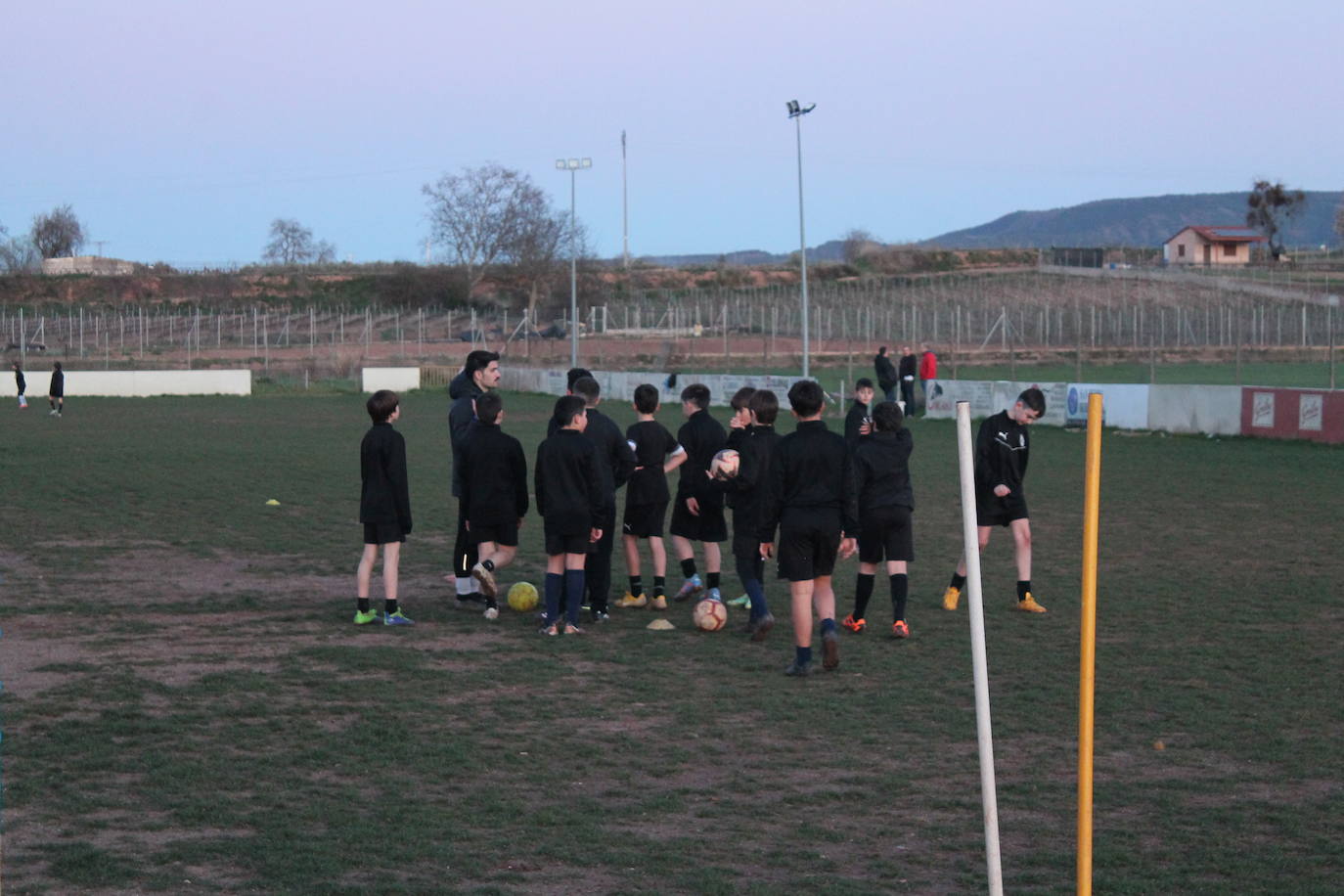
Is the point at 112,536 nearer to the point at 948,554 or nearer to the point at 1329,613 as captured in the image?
the point at 948,554

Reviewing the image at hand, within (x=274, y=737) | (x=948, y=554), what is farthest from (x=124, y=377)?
(x=274, y=737)

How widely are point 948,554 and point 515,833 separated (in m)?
8.39

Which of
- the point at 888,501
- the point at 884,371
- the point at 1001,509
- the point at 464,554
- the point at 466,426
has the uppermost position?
the point at 884,371

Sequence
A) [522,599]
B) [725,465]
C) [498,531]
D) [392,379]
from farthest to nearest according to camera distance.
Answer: [392,379], [522,599], [498,531], [725,465]

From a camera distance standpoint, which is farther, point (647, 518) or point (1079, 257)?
point (1079, 257)

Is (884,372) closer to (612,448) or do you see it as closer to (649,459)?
(649,459)

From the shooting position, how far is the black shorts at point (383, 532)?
10039 mm

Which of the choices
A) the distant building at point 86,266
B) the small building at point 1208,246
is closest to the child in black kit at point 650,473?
the distant building at point 86,266

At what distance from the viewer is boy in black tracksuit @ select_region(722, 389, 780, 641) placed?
9.30 meters

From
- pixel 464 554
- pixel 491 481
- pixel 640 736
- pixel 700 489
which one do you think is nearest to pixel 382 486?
pixel 491 481

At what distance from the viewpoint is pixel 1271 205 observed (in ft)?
388

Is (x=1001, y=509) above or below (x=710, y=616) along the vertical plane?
above

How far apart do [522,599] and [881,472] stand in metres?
3.03

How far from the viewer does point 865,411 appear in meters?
11.8
